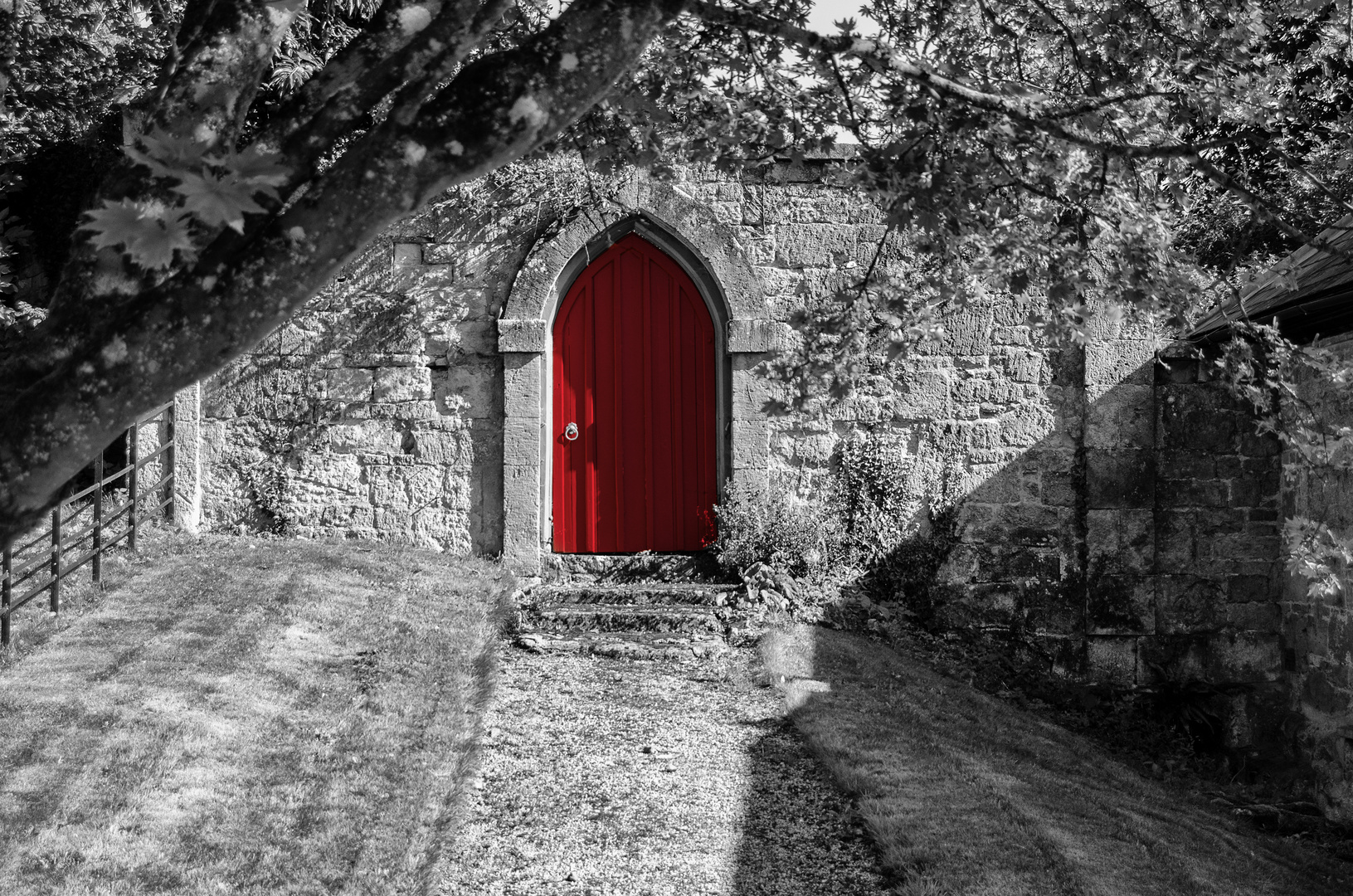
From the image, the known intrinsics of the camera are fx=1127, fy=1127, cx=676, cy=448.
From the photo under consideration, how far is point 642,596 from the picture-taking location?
25.8 ft

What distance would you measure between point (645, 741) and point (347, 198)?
3911 millimetres

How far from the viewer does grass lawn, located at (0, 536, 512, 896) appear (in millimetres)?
4055

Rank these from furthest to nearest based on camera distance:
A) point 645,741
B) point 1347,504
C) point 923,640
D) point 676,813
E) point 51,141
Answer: point 51,141, point 923,640, point 1347,504, point 645,741, point 676,813

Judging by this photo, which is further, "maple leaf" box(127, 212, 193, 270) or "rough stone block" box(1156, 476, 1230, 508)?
"rough stone block" box(1156, 476, 1230, 508)

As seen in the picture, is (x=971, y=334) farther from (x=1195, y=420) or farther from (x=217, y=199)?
(x=217, y=199)

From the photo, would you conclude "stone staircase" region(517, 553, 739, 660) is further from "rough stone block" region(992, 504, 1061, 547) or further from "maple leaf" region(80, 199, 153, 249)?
"maple leaf" region(80, 199, 153, 249)

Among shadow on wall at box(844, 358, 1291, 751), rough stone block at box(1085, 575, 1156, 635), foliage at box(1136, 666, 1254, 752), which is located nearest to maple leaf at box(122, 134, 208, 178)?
shadow on wall at box(844, 358, 1291, 751)

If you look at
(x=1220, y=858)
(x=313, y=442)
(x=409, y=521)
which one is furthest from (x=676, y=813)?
(x=313, y=442)

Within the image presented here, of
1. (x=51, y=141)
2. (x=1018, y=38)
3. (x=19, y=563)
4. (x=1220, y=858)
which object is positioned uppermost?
(x=51, y=141)

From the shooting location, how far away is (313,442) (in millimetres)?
8492

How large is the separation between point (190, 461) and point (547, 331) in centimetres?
287

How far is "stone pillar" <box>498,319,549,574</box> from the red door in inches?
13.2

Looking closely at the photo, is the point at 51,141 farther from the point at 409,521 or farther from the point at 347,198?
the point at 347,198

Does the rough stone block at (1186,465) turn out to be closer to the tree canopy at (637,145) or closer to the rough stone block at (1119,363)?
the rough stone block at (1119,363)
